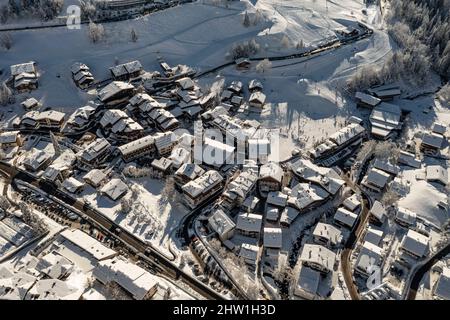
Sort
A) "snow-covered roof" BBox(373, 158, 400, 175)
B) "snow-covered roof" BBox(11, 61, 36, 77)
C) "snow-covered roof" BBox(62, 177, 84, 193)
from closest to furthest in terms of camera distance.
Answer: "snow-covered roof" BBox(62, 177, 84, 193), "snow-covered roof" BBox(373, 158, 400, 175), "snow-covered roof" BBox(11, 61, 36, 77)

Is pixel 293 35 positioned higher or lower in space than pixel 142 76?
higher

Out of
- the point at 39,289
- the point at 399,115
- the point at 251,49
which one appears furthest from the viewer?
the point at 251,49

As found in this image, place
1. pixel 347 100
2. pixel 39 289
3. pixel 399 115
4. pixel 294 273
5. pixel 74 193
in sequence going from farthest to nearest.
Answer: pixel 347 100, pixel 399 115, pixel 74 193, pixel 294 273, pixel 39 289

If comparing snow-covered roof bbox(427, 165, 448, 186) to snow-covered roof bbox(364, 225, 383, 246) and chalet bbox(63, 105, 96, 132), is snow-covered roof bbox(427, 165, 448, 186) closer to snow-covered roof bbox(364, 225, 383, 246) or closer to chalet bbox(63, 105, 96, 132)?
snow-covered roof bbox(364, 225, 383, 246)

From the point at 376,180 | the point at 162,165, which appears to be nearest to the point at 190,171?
the point at 162,165

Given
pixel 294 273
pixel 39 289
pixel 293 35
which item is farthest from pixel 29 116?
pixel 293 35

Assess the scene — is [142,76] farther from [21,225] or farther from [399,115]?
[399,115]

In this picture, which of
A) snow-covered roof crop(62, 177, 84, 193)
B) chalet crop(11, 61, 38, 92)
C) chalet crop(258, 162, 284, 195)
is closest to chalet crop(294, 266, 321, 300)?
chalet crop(258, 162, 284, 195)
